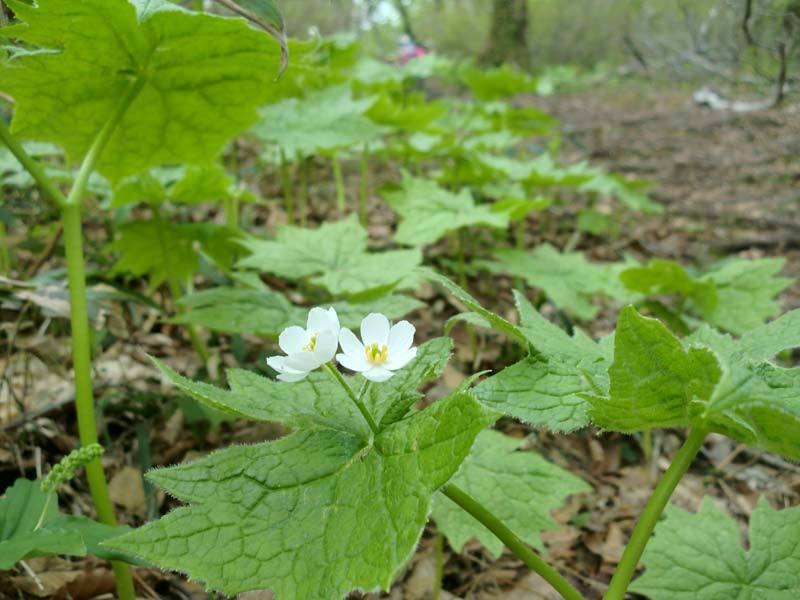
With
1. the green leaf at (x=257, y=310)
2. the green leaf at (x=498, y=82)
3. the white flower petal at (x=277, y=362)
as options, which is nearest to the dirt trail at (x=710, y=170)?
the green leaf at (x=498, y=82)

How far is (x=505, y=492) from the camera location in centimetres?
138

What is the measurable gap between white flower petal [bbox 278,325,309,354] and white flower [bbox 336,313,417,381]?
0.06m

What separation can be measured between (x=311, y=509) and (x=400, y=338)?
0.24 m

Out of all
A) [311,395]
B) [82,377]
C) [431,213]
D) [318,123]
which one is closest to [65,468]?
[82,377]

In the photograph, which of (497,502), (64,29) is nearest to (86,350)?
(64,29)

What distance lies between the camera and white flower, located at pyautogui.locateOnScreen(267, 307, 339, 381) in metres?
0.74

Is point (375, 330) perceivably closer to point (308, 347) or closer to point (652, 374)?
point (308, 347)

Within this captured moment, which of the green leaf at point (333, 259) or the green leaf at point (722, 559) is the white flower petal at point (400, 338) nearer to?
the green leaf at point (722, 559)

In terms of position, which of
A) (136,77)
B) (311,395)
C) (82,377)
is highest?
(136,77)

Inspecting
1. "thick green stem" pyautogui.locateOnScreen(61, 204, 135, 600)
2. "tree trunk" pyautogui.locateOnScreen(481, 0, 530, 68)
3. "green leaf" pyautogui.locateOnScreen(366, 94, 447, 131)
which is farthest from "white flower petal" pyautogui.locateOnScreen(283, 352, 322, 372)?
"tree trunk" pyautogui.locateOnScreen(481, 0, 530, 68)

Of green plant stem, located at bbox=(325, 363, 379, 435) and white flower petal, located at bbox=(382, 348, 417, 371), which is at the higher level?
white flower petal, located at bbox=(382, 348, 417, 371)

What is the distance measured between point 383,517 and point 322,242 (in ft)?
5.11

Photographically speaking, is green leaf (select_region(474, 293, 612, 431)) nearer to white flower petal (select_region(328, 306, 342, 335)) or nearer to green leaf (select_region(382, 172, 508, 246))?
white flower petal (select_region(328, 306, 342, 335))

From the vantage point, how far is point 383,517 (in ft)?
2.32
